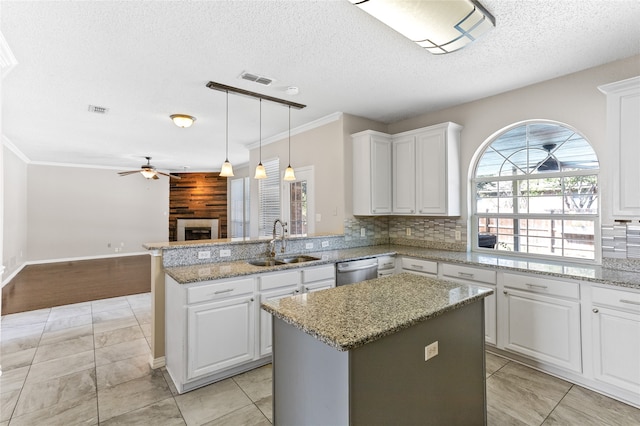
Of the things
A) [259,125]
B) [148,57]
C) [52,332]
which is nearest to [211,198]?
[259,125]

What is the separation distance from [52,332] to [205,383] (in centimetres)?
244

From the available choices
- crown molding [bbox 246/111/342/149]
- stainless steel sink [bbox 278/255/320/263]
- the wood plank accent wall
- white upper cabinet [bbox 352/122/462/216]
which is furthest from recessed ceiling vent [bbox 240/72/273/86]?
the wood plank accent wall

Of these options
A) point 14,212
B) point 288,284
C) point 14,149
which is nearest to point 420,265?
point 288,284

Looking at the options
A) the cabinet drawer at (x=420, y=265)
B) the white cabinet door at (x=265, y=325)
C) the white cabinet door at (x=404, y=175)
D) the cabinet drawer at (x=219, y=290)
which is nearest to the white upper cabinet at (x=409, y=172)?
the white cabinet door at (x=404, y=175)

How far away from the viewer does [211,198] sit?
10.3 meters

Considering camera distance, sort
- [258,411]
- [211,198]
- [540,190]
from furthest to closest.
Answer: [211,198] → [540,190] → [258,411]

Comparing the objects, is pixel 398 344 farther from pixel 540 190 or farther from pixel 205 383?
pixel 540 190

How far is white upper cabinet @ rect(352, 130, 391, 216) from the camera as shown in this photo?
163 inches

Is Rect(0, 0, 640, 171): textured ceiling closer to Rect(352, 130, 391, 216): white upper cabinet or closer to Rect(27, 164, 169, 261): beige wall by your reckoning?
Rect(352, 130, 391, 216): white upper cabinet

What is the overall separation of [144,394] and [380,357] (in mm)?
2119

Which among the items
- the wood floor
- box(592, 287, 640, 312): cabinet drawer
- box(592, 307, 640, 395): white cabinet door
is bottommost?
the wood floor

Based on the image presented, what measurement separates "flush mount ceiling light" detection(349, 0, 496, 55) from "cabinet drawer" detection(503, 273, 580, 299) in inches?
79.2

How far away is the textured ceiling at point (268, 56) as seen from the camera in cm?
210

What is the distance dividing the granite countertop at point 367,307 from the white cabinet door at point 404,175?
81.2 inches
